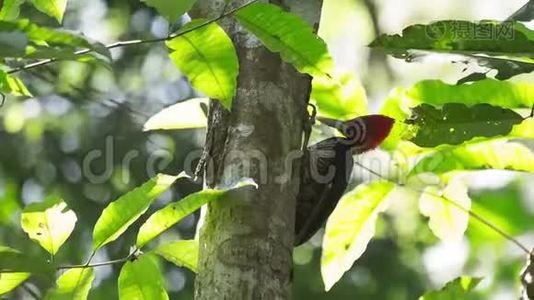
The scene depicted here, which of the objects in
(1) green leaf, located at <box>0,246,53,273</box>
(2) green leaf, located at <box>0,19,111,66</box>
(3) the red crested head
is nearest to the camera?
(2) green leaf, located at <box>0,19,111,66</box>

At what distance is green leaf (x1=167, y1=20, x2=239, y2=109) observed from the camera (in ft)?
5.03

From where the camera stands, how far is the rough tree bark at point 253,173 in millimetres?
1499

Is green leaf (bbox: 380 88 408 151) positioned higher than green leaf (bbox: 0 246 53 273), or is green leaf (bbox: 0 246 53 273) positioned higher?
green leaf (bbox: 380 88 408 151)

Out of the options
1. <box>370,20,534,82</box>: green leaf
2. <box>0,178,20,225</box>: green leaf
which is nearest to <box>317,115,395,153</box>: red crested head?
<box>370,20,534,82</box>: green leaf

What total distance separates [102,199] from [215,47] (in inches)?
82.3

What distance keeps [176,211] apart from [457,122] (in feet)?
1.50

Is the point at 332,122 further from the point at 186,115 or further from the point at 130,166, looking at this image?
the point at 130,166

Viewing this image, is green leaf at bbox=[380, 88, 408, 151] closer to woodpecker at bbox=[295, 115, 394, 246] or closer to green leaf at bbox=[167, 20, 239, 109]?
woodpecker at bbox=[295, 115, 394, 246]

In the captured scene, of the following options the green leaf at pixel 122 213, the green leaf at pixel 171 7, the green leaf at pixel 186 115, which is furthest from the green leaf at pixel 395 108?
the green leaf at pixel 171 7

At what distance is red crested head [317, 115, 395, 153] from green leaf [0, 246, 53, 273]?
963 mm

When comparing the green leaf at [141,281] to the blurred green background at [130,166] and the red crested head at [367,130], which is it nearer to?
the red crested head at [367,130]

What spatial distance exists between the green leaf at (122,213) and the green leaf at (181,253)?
0.15m

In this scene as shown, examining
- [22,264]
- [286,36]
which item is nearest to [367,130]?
[286,36]

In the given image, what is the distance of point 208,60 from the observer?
1539 millimetres
